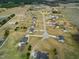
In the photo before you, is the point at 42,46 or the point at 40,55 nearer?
the point at 40,55

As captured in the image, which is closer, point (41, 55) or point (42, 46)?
point (41, 55)

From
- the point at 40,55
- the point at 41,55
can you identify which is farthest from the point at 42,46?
the point at 40,55

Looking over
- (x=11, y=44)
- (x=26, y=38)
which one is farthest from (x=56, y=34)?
(x=11, y=44)

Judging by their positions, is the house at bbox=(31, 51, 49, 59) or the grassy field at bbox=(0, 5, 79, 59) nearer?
the house at bbox=(31, 51, 49, 59)

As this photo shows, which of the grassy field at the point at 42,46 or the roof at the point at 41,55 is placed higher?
the roof at the point at 41,55

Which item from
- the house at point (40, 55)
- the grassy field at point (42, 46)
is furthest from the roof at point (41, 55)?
the grassy field at point (42, 46)

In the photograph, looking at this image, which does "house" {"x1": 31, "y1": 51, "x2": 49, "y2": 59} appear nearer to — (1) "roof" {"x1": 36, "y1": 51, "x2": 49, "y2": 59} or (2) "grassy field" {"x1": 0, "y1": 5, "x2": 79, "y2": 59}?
(1) "roof" {"x1": 36, "y1": 51, "x2": 49, "y2": 59}

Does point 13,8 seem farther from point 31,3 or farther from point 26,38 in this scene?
point 26,38

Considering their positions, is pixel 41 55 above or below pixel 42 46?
above

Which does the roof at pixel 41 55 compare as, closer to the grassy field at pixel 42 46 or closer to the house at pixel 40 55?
the house at pixel 40 55

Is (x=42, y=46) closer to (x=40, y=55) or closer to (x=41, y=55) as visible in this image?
(x=41, y=55)

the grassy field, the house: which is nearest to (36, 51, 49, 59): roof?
the house
